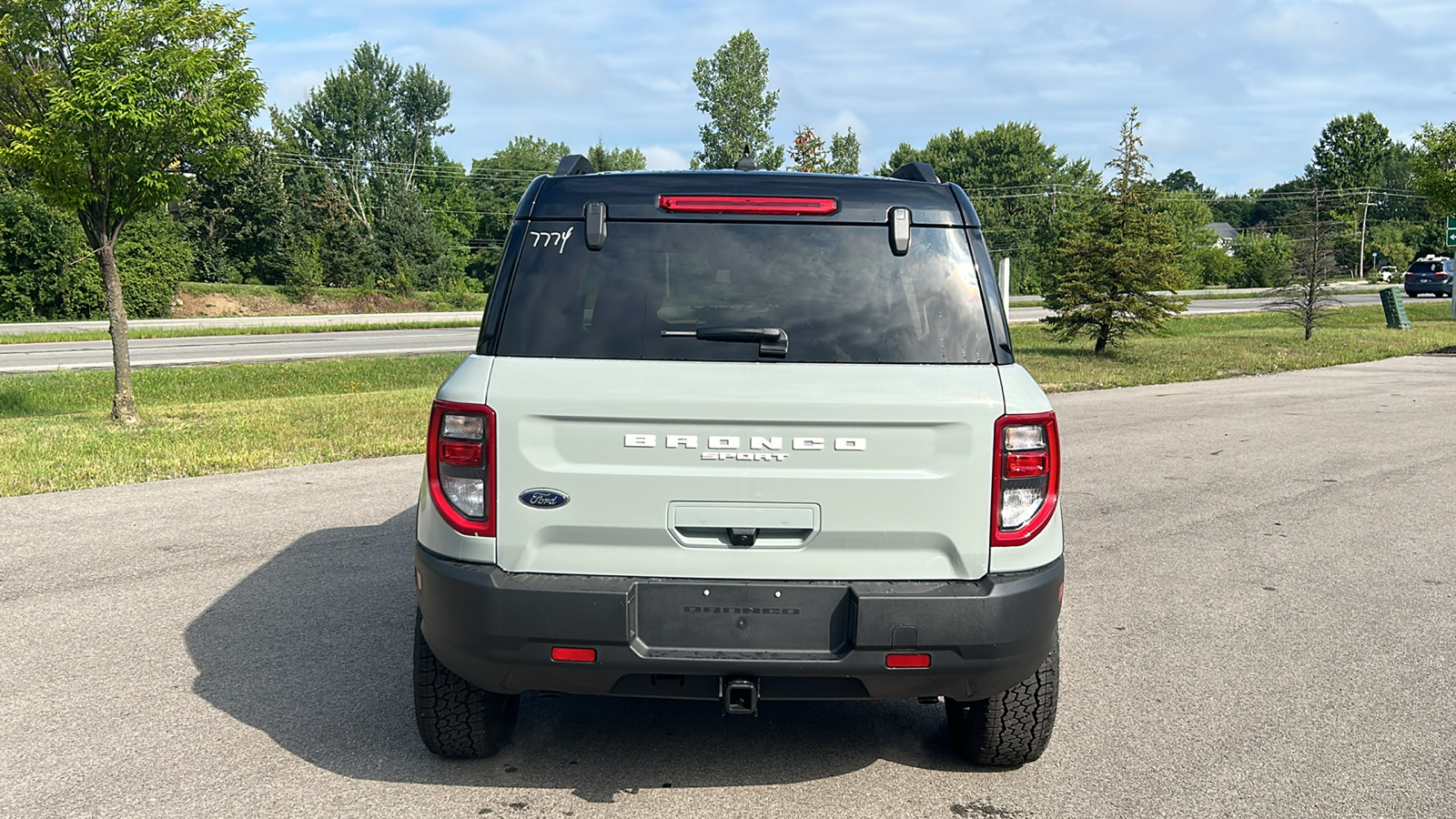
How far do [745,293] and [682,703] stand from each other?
182 centimetres

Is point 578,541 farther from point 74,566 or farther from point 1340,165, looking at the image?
point 1340,165

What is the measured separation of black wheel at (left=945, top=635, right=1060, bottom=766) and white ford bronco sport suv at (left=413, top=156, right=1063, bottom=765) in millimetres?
301

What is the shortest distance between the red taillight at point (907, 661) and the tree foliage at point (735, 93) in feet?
221

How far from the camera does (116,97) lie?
11383mm

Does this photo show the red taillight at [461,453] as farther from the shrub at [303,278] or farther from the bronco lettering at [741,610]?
the shrub at [303,278]

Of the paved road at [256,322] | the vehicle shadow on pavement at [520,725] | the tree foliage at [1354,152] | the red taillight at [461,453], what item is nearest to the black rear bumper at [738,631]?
the red taillight at [461,453]

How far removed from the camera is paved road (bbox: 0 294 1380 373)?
74.8ft

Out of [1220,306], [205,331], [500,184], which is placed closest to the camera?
[205,331]

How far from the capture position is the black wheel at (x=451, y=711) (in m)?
3.79

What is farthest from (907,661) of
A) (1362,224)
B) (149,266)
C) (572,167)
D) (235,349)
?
(1362,224)

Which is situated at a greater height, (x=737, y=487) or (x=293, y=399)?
(x=737, y=487)

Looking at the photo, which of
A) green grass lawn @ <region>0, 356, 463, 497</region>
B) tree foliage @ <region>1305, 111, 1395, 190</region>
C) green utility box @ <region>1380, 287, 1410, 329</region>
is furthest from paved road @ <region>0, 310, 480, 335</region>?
tree foliage @ <region>1305, 111, 1395, 190</region>

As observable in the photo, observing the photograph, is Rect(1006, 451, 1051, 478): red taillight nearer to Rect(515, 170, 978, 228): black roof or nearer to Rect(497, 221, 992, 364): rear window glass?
Rect(497, 221, 992, 364): rear window glass

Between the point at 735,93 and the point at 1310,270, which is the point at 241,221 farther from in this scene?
the point at 1310,270
